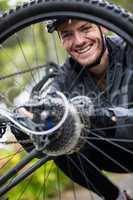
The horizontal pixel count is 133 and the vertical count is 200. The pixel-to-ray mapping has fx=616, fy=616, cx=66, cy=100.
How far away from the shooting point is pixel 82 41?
2.80 meters

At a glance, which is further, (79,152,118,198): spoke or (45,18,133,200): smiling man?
(79,152,118,198): spoke

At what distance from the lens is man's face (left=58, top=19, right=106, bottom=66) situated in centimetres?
275

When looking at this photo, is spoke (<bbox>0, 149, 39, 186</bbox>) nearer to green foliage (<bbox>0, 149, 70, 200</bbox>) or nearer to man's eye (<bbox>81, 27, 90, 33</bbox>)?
man's eye (<bbox>81, 27, 90, 33</bbox>)

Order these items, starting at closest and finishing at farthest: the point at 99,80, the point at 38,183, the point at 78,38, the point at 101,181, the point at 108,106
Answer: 1. the point at 108,106
2. the point at 78,38
3. the point at 99,80
4. the point at 101,181
5. the point at 38,183

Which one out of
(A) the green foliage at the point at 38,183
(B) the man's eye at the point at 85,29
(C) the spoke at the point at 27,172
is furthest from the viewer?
(A) the green foliage at the point at 38,183

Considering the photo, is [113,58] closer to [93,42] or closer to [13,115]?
[93,42]

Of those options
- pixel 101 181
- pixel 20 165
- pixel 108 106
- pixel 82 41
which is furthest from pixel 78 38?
pixel 101 181

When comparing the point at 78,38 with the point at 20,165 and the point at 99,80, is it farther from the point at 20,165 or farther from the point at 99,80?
the point at 20,165

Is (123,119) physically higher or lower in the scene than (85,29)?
lower

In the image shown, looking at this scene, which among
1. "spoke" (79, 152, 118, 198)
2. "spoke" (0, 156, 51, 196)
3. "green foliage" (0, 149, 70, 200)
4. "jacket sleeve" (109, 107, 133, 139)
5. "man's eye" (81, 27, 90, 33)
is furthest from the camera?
"green foliage" (0, 149, 70, 200)

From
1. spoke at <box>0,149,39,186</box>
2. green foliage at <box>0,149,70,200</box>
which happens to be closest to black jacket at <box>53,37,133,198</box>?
spoke at <box>0,149,39,186</box>

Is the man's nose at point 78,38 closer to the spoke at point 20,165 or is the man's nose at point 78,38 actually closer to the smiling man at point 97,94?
the smiling man at point 97,94

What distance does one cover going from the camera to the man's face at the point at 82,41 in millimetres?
2754

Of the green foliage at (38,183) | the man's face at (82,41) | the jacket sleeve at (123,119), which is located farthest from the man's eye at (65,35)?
the green foliage at (38,183)
